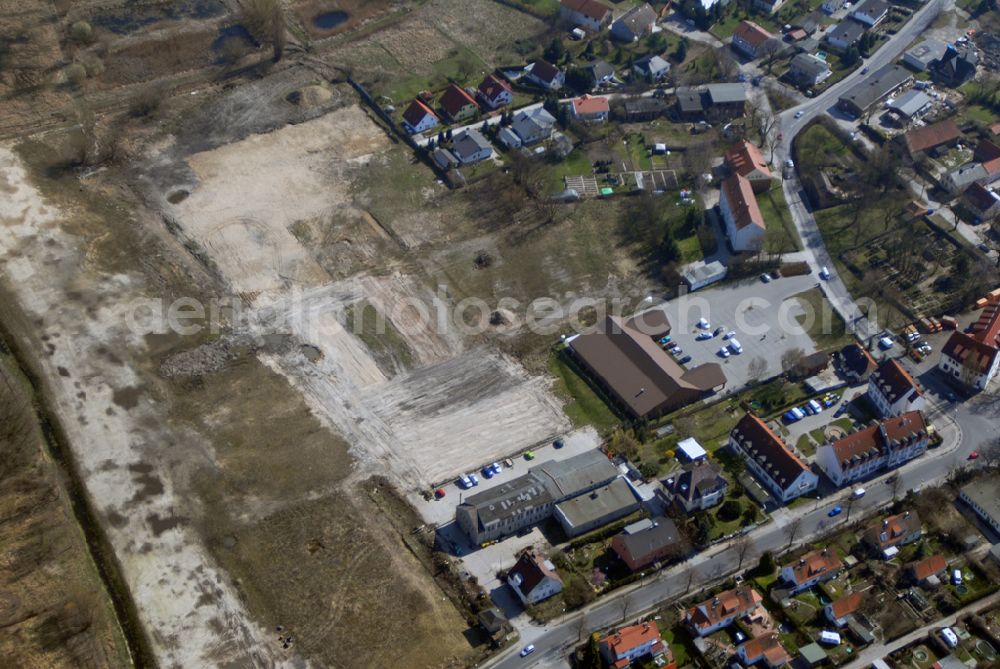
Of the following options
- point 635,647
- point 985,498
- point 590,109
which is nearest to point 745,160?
point 590,109

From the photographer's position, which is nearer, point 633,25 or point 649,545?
point 649,545

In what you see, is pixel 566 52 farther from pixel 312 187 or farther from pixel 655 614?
pixel 655 614

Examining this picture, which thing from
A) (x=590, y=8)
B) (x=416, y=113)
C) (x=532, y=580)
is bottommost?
(x=532, y=580)

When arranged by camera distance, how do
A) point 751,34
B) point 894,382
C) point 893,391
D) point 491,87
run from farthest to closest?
1. point 751,34
2. point 491,87
3. point 894,382
4. point 893,391

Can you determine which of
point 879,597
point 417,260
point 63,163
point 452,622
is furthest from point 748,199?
point 63,163

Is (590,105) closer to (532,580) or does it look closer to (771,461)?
(771,461)

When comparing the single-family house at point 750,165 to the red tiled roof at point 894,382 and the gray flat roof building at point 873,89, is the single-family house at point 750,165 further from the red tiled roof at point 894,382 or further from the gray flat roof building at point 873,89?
the red tiled roof at point 894,382

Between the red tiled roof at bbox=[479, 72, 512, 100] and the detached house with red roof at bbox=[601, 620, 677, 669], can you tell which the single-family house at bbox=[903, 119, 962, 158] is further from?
the detached house with red roof at bbox=[601, 620, 677, 669]
